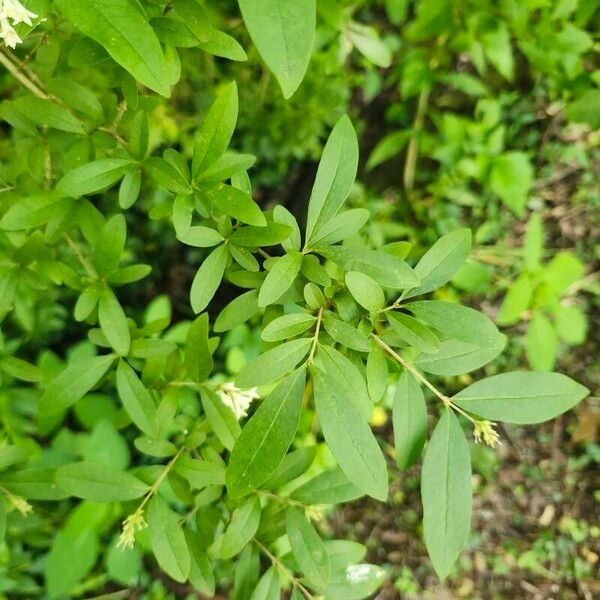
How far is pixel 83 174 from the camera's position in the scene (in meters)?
1.00

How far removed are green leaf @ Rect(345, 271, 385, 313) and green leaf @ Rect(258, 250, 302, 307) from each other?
99 millimetres

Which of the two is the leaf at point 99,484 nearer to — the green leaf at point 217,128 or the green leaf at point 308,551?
the green leaf at point 308,551

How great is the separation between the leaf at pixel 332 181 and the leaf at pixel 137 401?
49cm

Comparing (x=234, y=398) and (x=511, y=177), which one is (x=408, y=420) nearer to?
(x=234, y=398)

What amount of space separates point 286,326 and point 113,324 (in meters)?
0.43

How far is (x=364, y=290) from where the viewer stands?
0.91 m

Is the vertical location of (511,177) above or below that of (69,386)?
below

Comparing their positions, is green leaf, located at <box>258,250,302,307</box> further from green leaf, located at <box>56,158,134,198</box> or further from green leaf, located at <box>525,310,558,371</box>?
green leaf, located at <box>525,310,558,371</box>

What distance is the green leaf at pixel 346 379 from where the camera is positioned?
2.91ft

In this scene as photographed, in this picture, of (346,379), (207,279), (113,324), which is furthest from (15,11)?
(346,379)

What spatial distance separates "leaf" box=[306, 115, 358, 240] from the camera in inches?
39.2

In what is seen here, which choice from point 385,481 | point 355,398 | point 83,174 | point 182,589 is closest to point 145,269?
point 83,174

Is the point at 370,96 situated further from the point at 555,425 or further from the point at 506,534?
the point at 506,534

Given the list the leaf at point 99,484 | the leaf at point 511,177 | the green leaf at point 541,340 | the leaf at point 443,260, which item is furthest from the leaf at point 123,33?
the leaf at point 511,177
